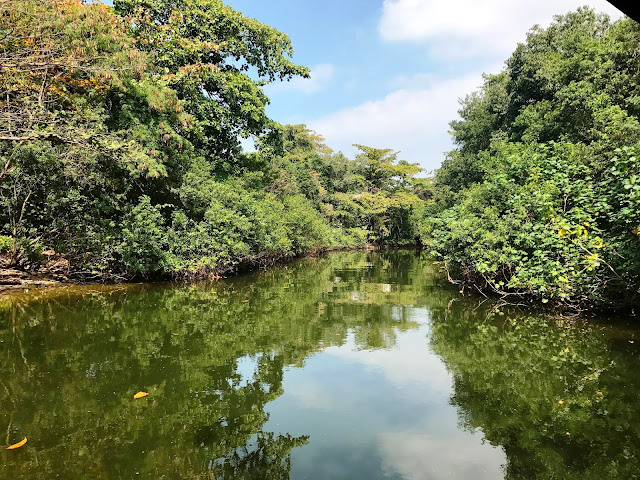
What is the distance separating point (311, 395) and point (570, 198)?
21.3 feet

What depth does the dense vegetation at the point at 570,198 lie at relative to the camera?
6551 mm

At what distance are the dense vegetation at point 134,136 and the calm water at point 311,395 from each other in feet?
8.96

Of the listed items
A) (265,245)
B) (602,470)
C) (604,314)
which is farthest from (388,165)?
(602,470)

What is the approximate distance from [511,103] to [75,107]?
657 inches

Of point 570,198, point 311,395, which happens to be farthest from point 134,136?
point 570,198

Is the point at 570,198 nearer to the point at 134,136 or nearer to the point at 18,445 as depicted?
the point at 18,445

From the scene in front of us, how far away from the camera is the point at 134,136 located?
33.0ft

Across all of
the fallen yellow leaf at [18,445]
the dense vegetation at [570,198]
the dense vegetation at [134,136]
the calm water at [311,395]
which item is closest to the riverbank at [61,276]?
the dense vegetation at [134,136]

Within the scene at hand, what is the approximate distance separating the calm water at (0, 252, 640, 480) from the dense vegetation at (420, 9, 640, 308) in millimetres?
997

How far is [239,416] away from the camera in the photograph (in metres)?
3.54

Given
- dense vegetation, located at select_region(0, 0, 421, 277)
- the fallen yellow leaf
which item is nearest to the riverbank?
dense vegetation, located at select_region(0, 0, 421, 277)

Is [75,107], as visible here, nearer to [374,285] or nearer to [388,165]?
[374,285]

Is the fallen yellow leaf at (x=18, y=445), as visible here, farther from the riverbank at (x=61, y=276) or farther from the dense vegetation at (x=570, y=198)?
the riverbank at (x=61, y=276)

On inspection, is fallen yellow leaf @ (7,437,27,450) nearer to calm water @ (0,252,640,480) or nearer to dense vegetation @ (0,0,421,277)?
calm water @ (0,252,640,480)
